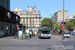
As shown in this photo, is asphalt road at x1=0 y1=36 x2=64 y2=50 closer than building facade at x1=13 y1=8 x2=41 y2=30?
Yes

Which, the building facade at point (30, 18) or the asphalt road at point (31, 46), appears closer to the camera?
the asphalt road at point (31, 46)

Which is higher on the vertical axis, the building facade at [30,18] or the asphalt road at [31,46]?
the building facade at [30,18]

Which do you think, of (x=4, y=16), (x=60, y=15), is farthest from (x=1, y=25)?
(x=60, y=15)

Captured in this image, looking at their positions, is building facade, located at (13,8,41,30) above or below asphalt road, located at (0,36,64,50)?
above

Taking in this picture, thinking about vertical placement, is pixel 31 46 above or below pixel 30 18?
below

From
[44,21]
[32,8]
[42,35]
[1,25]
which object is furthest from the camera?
[44,21]

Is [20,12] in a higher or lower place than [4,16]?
higher

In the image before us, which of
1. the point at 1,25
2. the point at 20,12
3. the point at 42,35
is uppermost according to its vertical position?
the point at 20,12

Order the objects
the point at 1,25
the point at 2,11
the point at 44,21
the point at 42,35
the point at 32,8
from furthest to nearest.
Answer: the point at 44,21 < the point at 32,8 < the point at 1,25 < the point at 2,11 < the point at 42,35

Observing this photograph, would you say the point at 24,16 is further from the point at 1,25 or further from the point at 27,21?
the point at 1,25

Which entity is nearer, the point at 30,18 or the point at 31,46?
the point at 31,46

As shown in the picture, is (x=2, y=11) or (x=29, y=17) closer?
(x=2, y=11)

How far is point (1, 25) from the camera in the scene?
44.7 m

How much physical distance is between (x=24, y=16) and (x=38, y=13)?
431 inches
